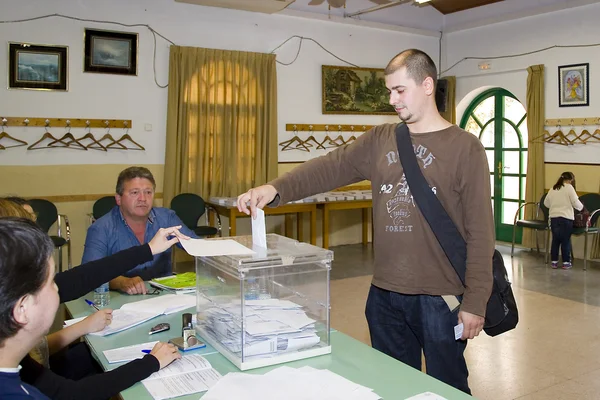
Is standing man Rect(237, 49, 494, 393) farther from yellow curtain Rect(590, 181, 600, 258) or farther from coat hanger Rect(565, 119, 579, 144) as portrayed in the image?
coat hanger Rect(565, 119, 579, 144)

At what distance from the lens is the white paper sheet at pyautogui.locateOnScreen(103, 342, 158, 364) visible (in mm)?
2099

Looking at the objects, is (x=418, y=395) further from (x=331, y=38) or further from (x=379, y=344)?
(x=331, y=38)

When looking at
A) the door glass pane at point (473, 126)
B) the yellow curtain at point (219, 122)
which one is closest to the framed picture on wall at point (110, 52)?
the yellow curtain at point (219, 122)

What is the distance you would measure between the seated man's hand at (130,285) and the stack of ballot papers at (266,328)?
948 mm

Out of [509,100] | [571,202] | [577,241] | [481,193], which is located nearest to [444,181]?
[481,193]

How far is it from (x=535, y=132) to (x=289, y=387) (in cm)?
739

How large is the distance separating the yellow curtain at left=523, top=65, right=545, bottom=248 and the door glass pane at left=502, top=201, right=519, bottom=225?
64 centimetres

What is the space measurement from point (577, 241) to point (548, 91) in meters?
2.04

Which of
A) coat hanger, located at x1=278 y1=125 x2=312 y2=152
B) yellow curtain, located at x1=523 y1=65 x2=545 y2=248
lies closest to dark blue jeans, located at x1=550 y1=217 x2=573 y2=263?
yellow curtain, located at x1=523 y1=65 x2=545 y2=248

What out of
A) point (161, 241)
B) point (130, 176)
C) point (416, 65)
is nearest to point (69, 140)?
point (130, 176)

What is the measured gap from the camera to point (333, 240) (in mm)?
8969

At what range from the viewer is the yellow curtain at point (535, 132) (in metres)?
8.20

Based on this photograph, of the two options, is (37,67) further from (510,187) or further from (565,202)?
(510,187)

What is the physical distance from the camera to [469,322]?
222cm
